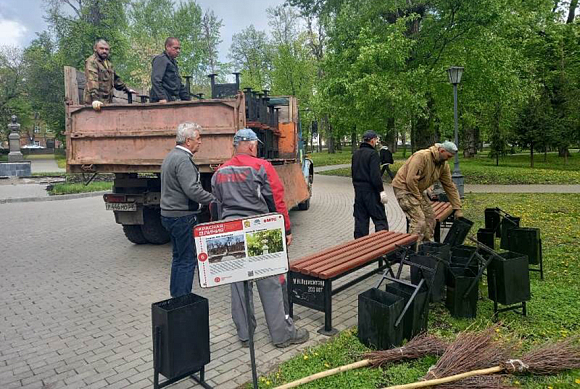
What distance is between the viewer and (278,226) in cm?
313

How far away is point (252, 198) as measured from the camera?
381cm

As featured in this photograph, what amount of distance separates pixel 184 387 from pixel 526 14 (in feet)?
76.4

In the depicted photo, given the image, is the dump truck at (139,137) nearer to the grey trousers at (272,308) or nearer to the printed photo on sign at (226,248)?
the grey trousers at (272,308)


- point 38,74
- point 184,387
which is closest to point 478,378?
point 184,387

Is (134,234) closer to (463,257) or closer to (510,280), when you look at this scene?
(463,257)

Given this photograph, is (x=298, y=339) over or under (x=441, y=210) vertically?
under

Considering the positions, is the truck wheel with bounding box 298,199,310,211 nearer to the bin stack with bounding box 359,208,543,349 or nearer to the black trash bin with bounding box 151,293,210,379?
the bin stack with bounding box 359,208,543,349

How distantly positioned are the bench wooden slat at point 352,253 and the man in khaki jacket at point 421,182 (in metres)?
0.47

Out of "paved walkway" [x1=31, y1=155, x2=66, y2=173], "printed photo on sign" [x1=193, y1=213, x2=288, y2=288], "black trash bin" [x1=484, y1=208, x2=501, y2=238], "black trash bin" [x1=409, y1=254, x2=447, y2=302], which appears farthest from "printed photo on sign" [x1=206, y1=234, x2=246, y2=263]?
"paved walkway" [x1=31, y1=155, x2=66, y2=173]

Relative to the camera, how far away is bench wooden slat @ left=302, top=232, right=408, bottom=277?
421 centimetres

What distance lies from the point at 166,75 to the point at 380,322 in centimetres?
509

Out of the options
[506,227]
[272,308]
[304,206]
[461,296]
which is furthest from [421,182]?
[304,206]

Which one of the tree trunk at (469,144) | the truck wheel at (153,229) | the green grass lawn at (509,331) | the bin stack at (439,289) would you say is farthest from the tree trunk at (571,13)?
the truck wheel at (153,229)

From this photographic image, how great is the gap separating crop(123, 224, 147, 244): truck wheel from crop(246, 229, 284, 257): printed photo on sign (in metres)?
5.50
